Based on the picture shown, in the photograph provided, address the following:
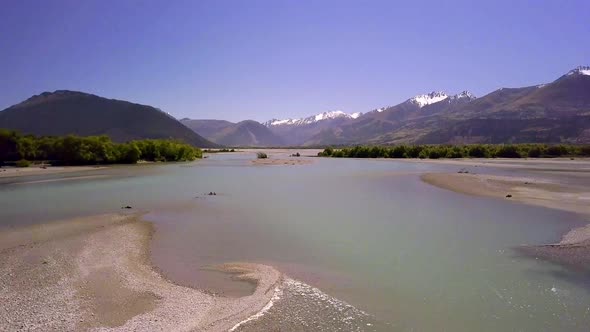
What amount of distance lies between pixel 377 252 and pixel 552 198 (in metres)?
19.1

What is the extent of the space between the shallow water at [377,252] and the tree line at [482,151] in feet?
244

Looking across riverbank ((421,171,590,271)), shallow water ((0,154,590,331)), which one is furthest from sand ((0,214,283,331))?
riverbank ((421,171,590,271))

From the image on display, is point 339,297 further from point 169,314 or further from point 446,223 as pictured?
point 446,223

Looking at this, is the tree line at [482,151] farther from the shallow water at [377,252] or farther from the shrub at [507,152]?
the shallow water at [377,252]

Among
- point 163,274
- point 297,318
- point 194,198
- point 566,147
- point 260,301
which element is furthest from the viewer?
point 566,147

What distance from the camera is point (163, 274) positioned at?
12.6 meters

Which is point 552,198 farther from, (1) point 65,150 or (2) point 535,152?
(2) point 535,152

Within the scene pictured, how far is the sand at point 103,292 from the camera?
29.8 feet

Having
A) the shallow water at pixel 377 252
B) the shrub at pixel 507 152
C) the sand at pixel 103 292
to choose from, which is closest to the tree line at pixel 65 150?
the shallow water at pixel 377 252

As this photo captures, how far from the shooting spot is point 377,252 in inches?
596

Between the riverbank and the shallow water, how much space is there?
1008mm

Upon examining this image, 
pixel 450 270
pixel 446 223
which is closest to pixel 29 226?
pixel 450 270

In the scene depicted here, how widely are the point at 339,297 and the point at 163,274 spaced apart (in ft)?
18.3

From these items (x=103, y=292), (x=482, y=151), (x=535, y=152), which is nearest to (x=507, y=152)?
(x=482, y=151)
